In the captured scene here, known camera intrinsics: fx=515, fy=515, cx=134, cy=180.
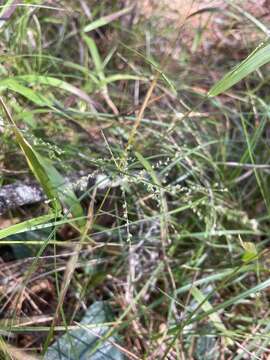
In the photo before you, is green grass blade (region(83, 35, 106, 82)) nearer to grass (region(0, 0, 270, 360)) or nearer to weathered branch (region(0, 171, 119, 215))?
grass (region(0, 0, 270, 360))

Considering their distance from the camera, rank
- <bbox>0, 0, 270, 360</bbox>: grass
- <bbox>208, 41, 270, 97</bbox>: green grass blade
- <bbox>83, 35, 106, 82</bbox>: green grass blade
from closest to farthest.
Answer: <bbox>208, 41, 270, 97</bbox>: green grass blade → <bbox>0, 0, 270, 360</bbox>: grass → <bbox>83, 35, 106, 82</bbox>: green grass blade

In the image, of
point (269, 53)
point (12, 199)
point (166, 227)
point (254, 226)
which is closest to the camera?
point (269, 53)

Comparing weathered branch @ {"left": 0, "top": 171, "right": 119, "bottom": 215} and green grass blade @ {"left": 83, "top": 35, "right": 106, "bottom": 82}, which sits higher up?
green grass blade @ {"left": 83, "top": 35, "right": 106, "bottom": 82}

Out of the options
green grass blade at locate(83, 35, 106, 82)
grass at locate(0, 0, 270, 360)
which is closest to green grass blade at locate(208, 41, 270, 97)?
grass at locate(0, 0, 270, 360)

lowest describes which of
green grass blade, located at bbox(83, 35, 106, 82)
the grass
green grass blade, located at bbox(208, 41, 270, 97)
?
the grass

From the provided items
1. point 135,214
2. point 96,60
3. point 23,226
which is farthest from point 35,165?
point 96,60

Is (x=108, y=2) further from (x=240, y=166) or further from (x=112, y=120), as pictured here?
(x=240, y=166)

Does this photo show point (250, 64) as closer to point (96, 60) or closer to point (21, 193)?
point (21, 193)

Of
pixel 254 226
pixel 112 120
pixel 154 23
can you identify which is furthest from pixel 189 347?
pixel 154 23

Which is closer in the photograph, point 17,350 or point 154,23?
point 17,350
